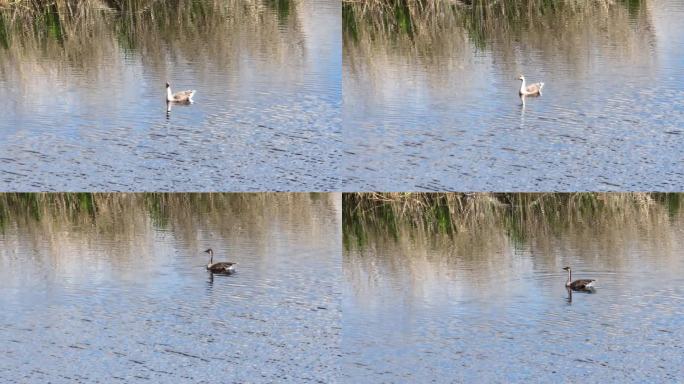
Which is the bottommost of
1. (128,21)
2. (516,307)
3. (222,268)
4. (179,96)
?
(516,307)

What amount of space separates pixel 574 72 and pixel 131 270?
484 centimetres

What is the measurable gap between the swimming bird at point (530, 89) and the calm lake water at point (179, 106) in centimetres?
176

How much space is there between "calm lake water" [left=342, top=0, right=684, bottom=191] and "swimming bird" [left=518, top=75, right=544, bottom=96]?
0.29 feet

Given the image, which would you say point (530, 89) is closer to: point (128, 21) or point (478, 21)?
point (478, 21)

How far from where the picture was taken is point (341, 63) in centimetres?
1861

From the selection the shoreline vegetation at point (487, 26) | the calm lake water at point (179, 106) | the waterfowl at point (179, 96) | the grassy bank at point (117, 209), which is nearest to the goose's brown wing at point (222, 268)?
the calm lake water at point (179, 106)

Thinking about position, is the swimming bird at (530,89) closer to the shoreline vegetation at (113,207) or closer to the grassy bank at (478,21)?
the grassy bank at (478,21)

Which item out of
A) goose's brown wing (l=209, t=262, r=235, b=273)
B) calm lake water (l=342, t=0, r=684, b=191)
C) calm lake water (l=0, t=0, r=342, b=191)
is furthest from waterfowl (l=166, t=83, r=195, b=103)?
goose's brown wing (l=209, t=262, r=235, b=273)

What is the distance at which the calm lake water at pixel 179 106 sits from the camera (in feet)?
55.6

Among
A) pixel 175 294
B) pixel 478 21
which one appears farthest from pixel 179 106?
pixel 478 21

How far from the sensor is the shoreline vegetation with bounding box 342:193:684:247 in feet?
57.2

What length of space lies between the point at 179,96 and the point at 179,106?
174mm

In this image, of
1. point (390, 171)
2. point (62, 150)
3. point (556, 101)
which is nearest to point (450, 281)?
point (390, 171)

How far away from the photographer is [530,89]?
720 inches
